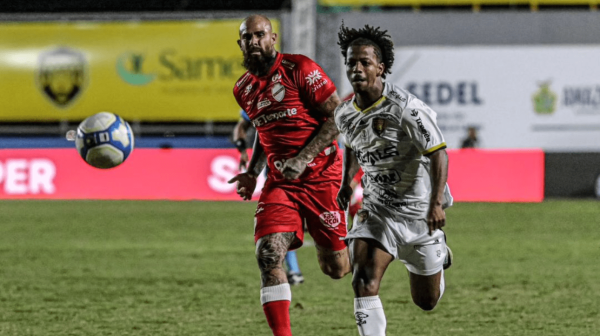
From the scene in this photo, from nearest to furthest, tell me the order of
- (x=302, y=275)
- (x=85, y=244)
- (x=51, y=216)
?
(x=302, y=275) < (x=85, y=244) < (x=51, y=216)

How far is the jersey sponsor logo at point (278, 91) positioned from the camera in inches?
257

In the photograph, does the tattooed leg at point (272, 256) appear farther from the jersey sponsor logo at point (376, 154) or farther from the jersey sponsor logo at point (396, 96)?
the jersey sponsor logo at point (396, 96)

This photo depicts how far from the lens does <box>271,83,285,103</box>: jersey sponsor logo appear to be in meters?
6.53

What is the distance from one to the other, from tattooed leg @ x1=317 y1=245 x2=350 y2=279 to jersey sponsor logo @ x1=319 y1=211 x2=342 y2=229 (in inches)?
6.7

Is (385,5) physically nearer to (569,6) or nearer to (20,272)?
(569,6)

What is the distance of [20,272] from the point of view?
1077 cm

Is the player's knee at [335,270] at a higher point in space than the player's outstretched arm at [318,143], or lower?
lower

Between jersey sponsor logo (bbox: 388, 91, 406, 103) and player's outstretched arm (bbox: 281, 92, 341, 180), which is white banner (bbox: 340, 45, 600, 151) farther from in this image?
jersey sponsor logo (bbox: 388, 91, 406, 103)

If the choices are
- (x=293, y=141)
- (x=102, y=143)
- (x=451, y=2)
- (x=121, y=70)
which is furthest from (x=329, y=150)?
(x=121, y=70)

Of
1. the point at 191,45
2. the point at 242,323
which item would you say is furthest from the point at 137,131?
the point at 242,323

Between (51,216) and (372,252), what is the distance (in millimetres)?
13070

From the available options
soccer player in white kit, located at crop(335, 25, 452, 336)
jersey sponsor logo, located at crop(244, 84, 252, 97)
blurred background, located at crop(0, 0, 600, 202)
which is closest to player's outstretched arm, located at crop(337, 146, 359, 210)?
soccer player in white kit, located at crop(335, 25, 452, 336)

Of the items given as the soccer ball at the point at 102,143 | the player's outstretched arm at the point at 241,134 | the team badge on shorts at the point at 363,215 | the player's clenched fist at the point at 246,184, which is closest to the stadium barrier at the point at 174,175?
the player's outstretched arm at the point at 241,134

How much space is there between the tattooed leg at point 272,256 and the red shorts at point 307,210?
5.5 inches
